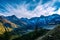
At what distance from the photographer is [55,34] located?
9906cm

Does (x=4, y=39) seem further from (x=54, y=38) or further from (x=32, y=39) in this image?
(x=54, y=38)

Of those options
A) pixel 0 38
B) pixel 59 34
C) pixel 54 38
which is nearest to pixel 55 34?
pixel 59 34

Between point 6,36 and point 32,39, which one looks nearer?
point 32,39

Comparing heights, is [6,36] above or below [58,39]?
above

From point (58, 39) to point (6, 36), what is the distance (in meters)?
55.7

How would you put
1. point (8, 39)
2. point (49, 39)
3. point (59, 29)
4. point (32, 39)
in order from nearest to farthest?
point (49, 39)
point (59, 29)
point (32, 39)
point (8, 39)

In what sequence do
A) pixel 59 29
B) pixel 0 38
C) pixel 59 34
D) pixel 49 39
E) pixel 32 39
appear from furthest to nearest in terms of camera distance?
pixel 0 38 → pixel 32 39 → pixel 59 29 → pixel 59 34 → pixel 49 39

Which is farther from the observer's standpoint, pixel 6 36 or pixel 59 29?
pixel 6 36

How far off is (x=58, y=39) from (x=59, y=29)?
17751 millimetres

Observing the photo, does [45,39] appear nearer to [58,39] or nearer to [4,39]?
[58,39]

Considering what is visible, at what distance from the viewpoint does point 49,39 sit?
296ft

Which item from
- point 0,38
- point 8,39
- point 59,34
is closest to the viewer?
→ point 59,34

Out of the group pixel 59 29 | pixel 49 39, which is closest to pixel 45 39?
pixel 49 39

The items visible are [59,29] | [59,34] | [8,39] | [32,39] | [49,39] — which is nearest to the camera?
[49,39]
